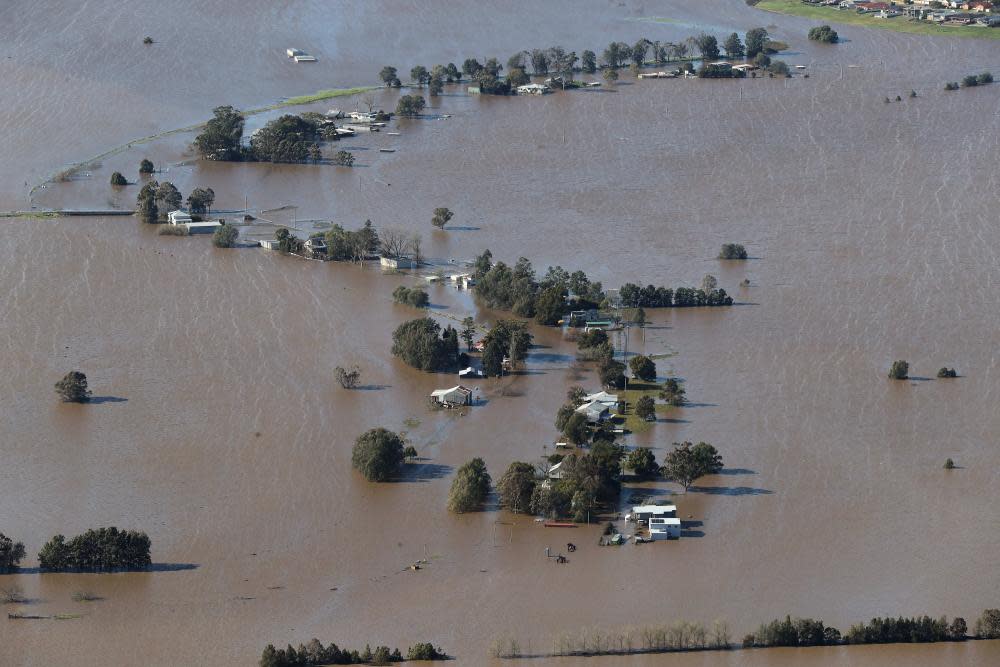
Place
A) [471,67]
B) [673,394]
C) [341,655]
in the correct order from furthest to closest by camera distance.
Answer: [471,67] < [673,394] < [341,655]

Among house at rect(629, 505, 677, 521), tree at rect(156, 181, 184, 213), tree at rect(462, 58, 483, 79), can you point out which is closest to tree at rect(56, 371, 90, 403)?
house at rect(629, 505, 677, 521)

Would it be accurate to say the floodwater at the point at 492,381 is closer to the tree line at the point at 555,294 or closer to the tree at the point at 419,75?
the tree line at the point at 555,294

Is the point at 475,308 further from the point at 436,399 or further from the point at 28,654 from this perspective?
the point at 28,654

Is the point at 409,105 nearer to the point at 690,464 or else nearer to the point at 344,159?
the point at 344,159

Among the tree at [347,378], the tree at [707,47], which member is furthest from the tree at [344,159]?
the tree at [707,47]

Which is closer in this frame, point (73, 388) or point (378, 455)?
point (378, 455)

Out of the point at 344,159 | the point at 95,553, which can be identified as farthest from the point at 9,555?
the point at 344,159
